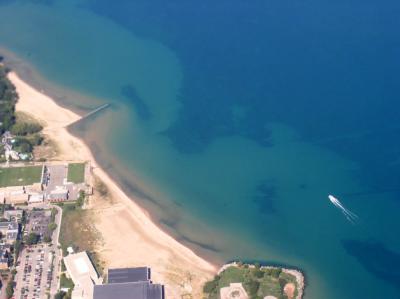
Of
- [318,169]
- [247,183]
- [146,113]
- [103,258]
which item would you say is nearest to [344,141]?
[318,169]

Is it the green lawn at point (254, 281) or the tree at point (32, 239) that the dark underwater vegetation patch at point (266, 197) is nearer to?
the green lawn at point (254, 281)

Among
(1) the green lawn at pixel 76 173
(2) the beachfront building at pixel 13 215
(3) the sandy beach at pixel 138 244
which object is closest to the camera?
(3) the sandy beach at pixel 138 244

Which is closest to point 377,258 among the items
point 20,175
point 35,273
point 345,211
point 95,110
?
point 345,211

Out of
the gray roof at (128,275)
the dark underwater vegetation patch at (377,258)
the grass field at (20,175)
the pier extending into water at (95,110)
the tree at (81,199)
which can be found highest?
the pier extending into water at (95,110)

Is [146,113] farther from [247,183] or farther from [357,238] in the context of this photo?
[357,238]

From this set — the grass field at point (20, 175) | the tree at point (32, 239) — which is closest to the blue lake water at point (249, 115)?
the grass field at point (20, 175)

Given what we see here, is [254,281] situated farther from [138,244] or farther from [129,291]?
[138,244]
